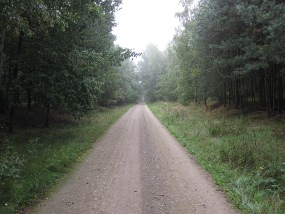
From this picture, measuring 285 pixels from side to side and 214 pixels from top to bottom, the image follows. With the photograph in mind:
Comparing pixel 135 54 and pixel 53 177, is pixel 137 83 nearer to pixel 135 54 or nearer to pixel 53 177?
pixel 135 54

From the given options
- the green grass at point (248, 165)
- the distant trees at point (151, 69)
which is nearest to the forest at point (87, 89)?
the green grass at point (248, 165)

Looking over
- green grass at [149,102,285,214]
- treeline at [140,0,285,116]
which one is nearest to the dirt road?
green grass at [149,102,285,214]

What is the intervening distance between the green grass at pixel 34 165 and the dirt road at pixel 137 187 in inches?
17.7

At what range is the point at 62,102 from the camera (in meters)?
14.5

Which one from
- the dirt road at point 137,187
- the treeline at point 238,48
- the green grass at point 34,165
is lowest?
the dirt road at point 137,187

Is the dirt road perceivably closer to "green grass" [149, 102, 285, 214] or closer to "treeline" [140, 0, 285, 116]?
"green grass" [149, 102, 285, 214]

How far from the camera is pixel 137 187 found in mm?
7445

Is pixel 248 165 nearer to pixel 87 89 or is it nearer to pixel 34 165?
pixel 34 165

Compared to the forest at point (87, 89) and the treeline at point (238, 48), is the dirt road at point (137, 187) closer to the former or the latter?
the forest at point (87, 89)

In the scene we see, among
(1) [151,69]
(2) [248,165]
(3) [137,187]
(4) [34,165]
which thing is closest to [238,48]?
(2) [248,165]

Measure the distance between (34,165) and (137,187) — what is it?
11.7ft

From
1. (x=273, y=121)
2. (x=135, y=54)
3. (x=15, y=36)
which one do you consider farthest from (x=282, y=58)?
(x=15, y=36)

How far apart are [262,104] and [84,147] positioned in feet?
56.6

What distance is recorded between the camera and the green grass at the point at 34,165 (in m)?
6.37
